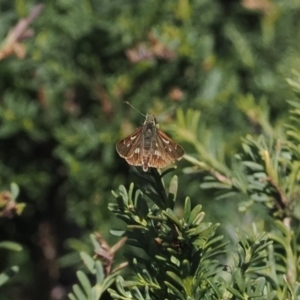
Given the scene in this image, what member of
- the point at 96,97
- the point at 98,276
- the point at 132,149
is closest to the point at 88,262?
the point at 98,276

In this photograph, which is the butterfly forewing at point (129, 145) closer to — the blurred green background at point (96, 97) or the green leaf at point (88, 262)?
the green leaf at point (88, 262)

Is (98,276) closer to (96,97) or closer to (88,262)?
(88,262)

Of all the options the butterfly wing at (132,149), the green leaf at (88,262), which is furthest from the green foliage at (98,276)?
the butterfly wing at (132,149)

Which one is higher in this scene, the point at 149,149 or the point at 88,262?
the point at 149,149

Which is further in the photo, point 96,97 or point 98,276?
point 96,97

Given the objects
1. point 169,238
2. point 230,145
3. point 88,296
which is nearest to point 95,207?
point 230,145

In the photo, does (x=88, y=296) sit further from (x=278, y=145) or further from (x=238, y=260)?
(x=278, y=145)

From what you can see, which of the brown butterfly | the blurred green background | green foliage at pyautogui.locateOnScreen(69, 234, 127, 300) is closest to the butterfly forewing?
the brown butterfly
